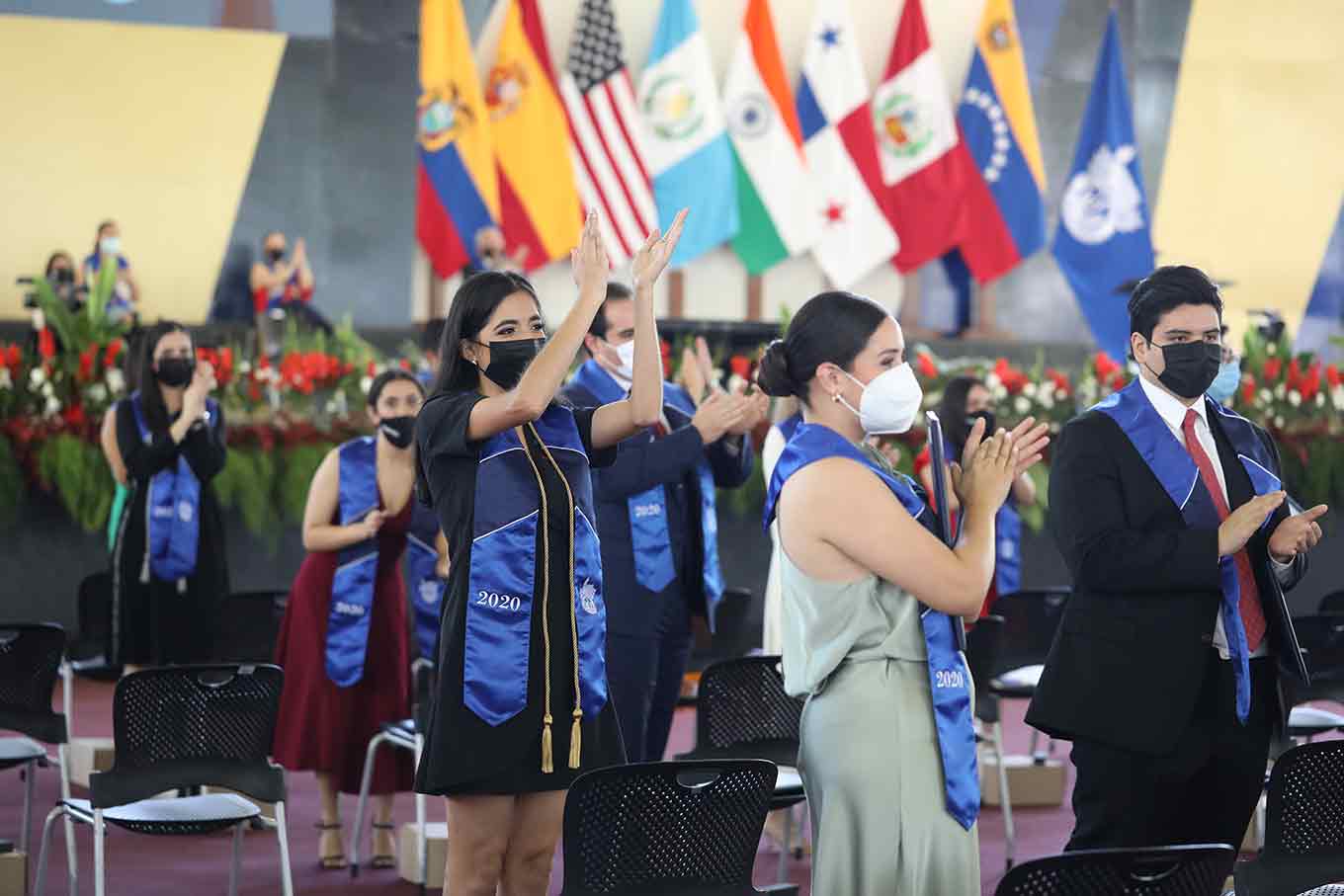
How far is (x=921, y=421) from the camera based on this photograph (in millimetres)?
8797

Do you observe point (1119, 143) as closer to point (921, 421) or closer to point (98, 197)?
point (921, 421)

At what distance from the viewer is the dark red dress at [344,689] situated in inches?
219

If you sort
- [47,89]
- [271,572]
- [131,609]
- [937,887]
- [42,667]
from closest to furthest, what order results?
[937,887]
[42,667]
[131,609]
[271,572]
[47,89]

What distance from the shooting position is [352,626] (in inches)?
218

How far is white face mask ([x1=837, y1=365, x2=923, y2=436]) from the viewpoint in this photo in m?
2.79

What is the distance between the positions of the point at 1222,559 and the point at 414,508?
311cm

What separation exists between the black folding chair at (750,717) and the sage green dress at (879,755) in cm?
139

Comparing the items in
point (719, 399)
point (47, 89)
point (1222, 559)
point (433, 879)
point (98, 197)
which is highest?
point (47, 89)

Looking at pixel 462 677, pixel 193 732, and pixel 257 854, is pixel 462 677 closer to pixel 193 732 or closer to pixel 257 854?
pixel 193 732

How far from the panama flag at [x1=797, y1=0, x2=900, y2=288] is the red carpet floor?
370 inches

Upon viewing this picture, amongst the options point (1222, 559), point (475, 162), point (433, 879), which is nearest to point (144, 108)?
point (475, 162)

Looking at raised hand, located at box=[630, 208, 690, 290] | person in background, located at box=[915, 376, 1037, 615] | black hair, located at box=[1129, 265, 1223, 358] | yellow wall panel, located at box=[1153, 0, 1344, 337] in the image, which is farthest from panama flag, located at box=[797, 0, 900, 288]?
raised hand, located at box=[630, 208, 690, 290]

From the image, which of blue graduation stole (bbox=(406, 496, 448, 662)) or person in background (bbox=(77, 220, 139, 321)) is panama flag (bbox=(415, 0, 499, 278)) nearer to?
person in background (bbox=(77, 220, 139, 321))

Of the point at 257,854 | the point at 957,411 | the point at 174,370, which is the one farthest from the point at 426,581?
the point at 957,411
